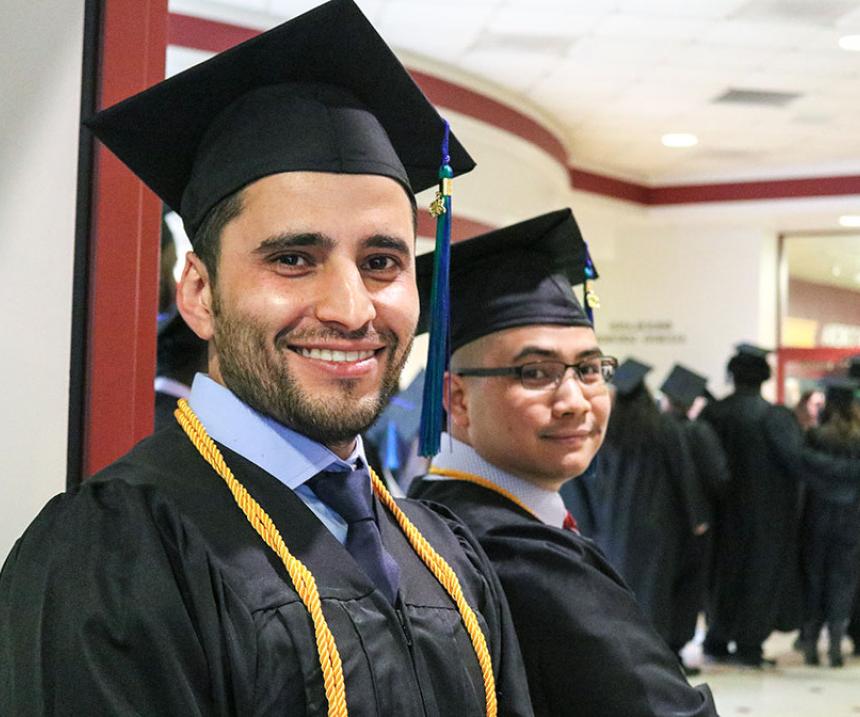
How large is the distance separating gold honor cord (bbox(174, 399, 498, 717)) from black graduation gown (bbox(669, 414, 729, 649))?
559 cm

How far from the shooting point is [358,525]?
1401mm

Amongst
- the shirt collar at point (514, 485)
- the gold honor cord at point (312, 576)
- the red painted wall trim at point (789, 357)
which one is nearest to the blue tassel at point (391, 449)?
the shirt collar at point (514, 485)

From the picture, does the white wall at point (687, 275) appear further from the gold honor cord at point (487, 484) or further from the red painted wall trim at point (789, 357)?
the gold honor cord at point (487, 484)

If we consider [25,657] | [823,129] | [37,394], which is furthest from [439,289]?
[823,129]

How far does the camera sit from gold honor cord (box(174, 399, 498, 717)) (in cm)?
123

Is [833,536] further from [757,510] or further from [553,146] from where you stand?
[553,146]

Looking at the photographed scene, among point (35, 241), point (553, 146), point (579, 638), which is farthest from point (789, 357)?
point (35, 241)

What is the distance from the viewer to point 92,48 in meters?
1.71

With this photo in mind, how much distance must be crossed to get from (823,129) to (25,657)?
960cm

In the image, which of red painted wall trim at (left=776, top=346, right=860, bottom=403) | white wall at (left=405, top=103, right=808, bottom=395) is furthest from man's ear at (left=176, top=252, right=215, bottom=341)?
red painted wall trim at (left=776, top=346, right=860, bottom=403)

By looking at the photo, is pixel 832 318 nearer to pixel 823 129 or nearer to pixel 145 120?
pixel 823 129

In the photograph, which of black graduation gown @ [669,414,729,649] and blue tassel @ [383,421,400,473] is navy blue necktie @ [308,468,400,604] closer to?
blue tassel @ [383,421,400,473]

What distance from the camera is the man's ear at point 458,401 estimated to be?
7.81 feet

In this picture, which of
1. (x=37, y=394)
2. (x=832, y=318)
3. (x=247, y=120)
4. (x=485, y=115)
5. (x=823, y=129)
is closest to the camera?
(x=247, y=120)
